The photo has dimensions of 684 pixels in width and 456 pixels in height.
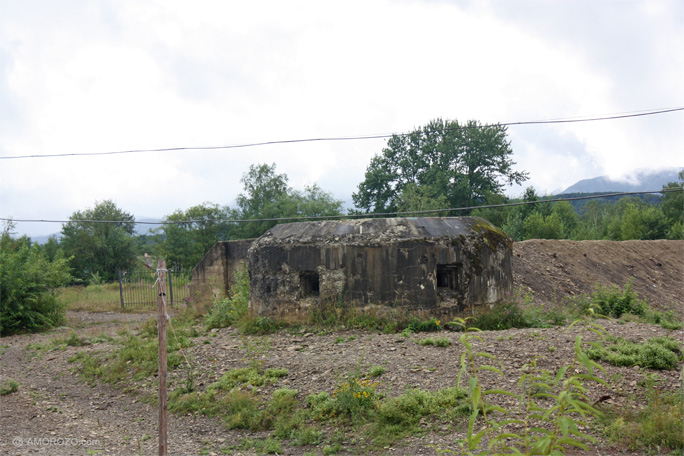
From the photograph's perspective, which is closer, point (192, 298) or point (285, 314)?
point (285, 314)

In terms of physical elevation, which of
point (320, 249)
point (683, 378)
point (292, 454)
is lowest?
point (292, 454)

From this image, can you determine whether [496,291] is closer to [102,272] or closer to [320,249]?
[320,249]

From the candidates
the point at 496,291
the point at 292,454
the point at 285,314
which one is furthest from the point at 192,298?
the point at 292,454

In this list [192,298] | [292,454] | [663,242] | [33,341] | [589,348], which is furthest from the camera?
[663,242]

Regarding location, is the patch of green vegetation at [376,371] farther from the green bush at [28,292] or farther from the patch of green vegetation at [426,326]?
the green bush at [28,292]

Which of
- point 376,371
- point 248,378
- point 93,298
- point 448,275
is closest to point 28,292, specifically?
point 93,298

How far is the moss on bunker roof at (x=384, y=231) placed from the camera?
→ 33.0ft

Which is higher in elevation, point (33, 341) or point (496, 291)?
point (496, 291)

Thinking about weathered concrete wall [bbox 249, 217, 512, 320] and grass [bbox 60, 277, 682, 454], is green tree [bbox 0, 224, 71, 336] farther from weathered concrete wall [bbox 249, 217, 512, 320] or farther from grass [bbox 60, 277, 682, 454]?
weathered concrete wall [bbox 249, 217, 512, 320]

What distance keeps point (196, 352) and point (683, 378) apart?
721 centimetres

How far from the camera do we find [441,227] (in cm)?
1028

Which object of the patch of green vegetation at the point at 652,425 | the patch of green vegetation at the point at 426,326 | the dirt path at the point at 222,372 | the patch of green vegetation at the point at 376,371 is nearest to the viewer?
the patch of green vegetation at the point at 652,425

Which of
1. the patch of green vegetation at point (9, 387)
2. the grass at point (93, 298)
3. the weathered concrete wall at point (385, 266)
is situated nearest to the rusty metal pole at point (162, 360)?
the weathered concrete wall at point (385, 266)

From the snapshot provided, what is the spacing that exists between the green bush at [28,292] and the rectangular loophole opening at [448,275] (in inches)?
438
